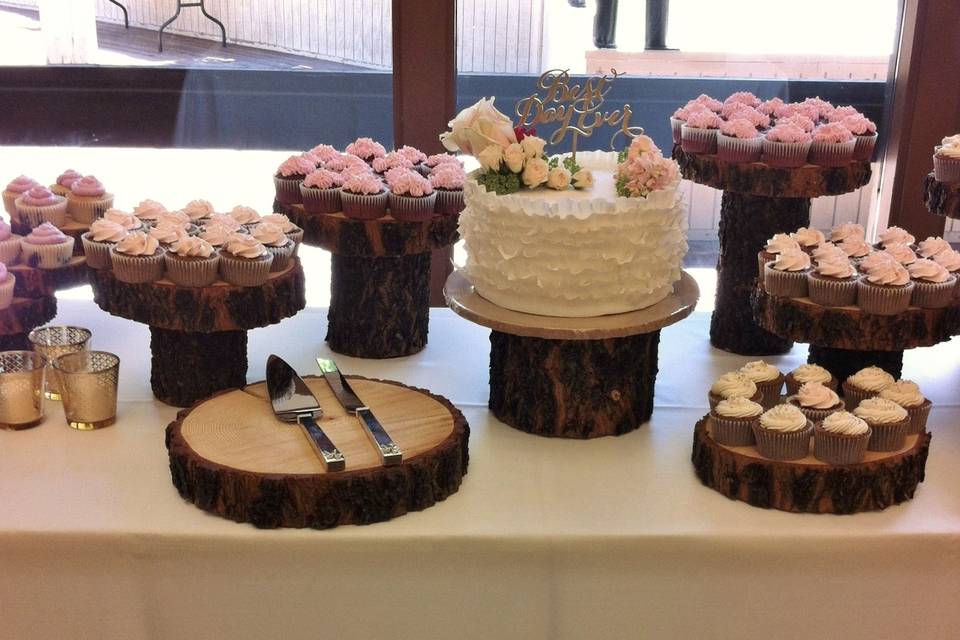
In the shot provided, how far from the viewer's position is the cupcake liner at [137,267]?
1955 mm

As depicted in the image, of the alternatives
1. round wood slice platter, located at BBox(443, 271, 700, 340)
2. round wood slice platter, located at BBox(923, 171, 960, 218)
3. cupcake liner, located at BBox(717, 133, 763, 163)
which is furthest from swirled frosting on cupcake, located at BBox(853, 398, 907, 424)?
cupcake liner, located at BBox(717, 133, 763, 163)

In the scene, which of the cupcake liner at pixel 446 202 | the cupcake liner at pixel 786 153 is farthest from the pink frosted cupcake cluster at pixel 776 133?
the cupcake liner at pixel 446 202

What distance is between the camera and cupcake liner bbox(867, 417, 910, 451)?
Result: 174cm

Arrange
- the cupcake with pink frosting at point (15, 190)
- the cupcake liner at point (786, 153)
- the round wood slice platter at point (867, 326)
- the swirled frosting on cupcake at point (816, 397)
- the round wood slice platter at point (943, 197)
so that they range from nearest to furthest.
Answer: the swirled frosting on cupcake at point (816, 397) < the round wood slice platter at point (867, 326) < the round wood slice platter at point (943, 197) < the cupcake liner at point (786, 153) < the cupcake with pink frosting at point (15, 190)

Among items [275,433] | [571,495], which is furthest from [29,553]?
[571,495]

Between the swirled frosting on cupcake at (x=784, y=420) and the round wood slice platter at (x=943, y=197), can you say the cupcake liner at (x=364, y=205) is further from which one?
the round wood slice platter at (x=943, y=197)

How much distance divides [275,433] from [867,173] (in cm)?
142

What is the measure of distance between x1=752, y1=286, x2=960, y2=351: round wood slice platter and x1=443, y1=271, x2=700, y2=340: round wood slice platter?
7.9 inches

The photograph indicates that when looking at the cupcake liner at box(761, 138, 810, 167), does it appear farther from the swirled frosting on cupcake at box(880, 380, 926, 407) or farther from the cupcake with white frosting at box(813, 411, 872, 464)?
the cupcake with white frosting at box(813, 411, 872, 464)

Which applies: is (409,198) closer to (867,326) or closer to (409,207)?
(409,207)

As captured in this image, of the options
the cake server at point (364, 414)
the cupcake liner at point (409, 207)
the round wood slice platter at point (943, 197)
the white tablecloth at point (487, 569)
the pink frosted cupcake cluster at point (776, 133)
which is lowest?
the white tablecloth at point (487, 569)

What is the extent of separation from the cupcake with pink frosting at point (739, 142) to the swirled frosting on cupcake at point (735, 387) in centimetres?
63

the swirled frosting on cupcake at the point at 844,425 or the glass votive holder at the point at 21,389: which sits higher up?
the swirled frosting on cupcake at the point at 844,425

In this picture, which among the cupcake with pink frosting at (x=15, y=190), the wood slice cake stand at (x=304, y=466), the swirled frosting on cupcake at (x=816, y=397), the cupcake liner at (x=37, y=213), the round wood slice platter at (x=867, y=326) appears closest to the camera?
the wood slice cake stand at (x=304, y=466)
